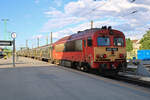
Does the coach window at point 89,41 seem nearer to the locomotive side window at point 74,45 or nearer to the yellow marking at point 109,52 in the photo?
the yellow marking at point 109,52

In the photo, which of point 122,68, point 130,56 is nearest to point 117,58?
point 122,68

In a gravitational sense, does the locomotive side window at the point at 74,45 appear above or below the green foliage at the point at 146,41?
below

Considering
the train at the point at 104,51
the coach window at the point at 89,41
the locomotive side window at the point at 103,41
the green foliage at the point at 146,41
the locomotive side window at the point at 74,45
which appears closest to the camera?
the train at the point at 104,51

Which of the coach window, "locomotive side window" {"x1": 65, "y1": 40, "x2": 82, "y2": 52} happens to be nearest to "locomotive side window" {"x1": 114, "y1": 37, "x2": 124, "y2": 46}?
the coach window

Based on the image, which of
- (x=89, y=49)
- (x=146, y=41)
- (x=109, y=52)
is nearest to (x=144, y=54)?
(x=109, y=52)

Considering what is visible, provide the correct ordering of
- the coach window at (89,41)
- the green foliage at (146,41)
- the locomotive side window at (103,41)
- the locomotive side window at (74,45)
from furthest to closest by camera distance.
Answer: the green foliage at (146,41) < the locomotive side window at (74,45) < the coach window at (89,41) < the locomotive side window at (103,41)

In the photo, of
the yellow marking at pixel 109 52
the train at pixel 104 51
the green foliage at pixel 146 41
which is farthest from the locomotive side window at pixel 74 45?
the green foliage at pixel 146 41

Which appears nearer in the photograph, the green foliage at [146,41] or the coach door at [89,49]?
the coach door at [89,49]

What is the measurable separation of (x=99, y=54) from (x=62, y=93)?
6287mm

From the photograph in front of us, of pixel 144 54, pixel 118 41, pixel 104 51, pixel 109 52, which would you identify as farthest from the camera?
pixel 144 54

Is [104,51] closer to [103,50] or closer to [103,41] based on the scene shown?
[103,50]

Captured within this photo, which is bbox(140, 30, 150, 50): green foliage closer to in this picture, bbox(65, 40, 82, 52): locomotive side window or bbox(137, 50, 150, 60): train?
bbox(137, 50, 150, 60): train

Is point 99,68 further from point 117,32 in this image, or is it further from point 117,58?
point 117,32

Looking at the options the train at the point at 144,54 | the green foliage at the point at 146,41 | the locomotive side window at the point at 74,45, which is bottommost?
the train at the point at 144,54
